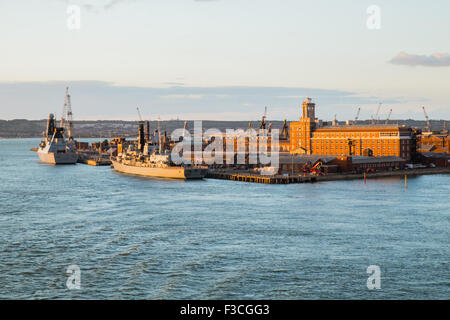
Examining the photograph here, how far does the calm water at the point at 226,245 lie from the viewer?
18.6 m

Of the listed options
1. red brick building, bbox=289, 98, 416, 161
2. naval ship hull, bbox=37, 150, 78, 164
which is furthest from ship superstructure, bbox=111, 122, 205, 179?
red brick building, bbox=289, 98, 416, 161

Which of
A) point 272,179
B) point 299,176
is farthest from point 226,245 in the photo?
point 299,176

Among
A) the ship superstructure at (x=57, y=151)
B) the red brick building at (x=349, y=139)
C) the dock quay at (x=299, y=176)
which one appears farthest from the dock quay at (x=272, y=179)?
the ship superstructure at (x=57, y=151)

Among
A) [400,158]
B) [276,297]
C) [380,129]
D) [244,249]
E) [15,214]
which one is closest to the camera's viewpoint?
[276,297]

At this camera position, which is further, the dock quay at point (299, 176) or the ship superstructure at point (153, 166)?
the ship superstructure at point (153, 166)

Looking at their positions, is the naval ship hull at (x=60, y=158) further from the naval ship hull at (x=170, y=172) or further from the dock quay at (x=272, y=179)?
the dock quay at (x=272, y=179)

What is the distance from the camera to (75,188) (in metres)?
54.6

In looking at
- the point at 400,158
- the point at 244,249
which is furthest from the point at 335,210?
the point at 400,158

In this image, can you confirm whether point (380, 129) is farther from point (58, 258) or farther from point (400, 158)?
point (58, 258)

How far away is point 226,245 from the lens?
25375 millimetres

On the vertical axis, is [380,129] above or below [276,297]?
above

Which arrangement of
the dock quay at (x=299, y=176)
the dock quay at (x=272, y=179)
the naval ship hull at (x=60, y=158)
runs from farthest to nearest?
the naval ship hull at (x=60, y=158) < the dock quay at (x=299, y=176) < the dock quay at (x=272, y=179)
